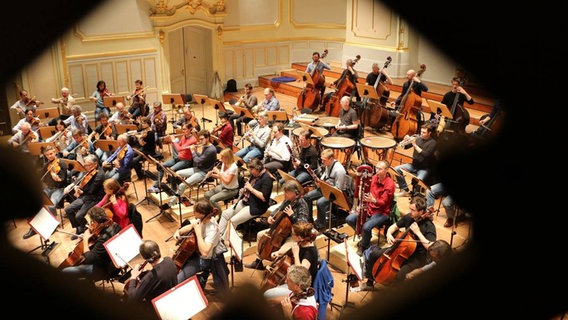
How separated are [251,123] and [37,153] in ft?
11.7

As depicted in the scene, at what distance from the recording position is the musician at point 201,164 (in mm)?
6926

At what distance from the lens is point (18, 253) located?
6.15 meters

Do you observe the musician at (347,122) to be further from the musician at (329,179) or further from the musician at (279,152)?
the musician at (329,179)

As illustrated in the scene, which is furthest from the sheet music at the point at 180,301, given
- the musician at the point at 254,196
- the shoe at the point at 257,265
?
the musician at the point at 254,196

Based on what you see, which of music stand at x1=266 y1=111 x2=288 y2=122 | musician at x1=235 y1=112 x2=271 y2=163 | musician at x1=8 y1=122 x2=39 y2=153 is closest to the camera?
musician at x1=235 y1=112 x2=271 y2=163

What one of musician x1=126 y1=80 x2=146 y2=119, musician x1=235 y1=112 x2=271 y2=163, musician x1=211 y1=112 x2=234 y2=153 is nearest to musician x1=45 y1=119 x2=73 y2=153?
musician x1=126 y1=80 x2=146 y2=119

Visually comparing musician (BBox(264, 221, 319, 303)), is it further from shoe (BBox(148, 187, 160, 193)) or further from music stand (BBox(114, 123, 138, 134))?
music stand (BBox(114, 123, 138, 134))

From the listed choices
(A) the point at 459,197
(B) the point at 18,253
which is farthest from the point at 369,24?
(B) the point at 18,253

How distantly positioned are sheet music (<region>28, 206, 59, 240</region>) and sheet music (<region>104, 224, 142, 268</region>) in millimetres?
1091

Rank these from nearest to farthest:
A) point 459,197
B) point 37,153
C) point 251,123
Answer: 1. point 459,197
2. point 37,153
3. point 251,123

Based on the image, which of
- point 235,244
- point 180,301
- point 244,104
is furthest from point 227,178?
point 244,104

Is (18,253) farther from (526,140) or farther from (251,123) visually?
(526,140)

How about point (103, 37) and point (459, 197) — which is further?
point (103, 37)

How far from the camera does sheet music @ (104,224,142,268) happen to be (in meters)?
4.68
